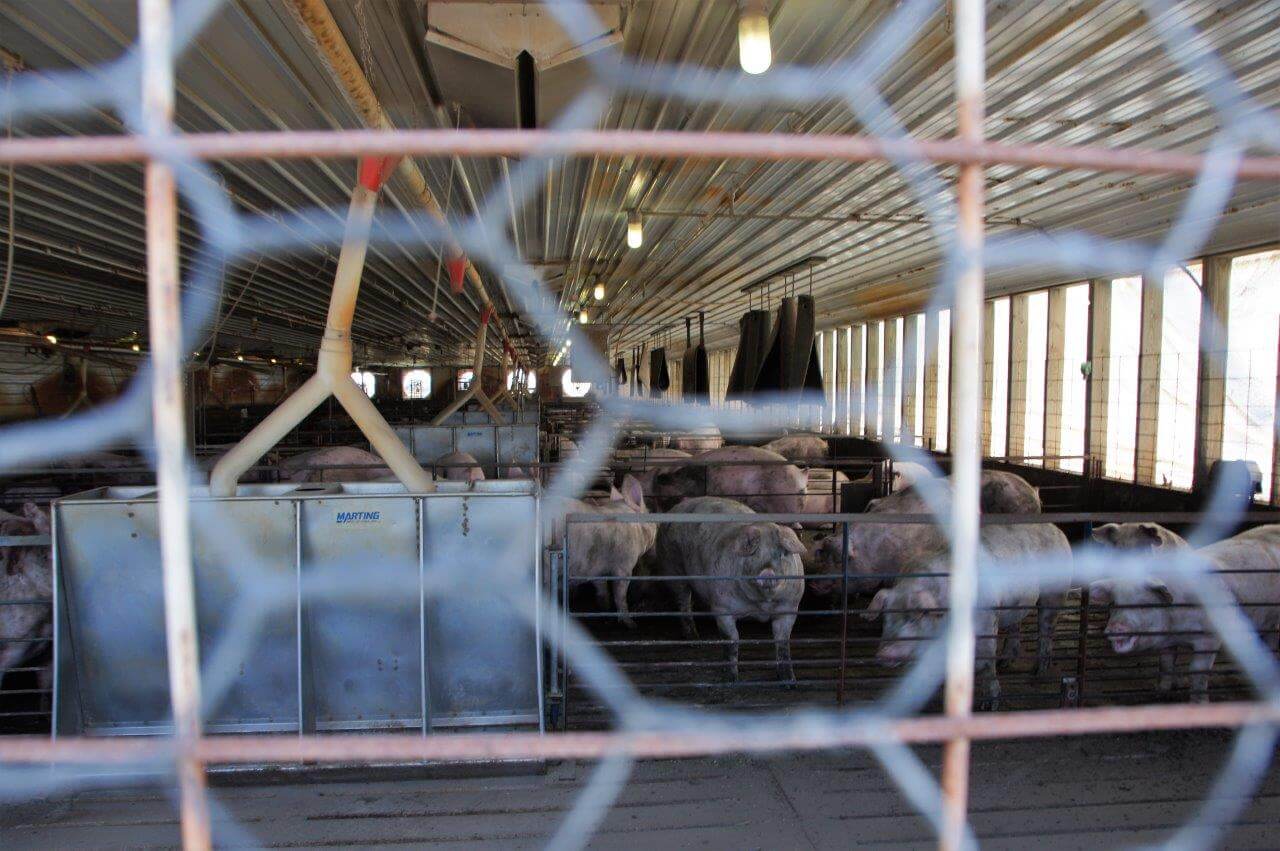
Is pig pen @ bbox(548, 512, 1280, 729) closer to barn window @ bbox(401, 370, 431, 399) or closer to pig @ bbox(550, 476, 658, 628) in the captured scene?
pig @ bbox(550, 476, 658, 628)

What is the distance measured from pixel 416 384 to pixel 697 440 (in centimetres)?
1548

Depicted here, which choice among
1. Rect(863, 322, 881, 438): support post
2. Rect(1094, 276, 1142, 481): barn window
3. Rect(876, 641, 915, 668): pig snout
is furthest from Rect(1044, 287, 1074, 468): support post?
Rect(876, 641, 915, 668): pig snout

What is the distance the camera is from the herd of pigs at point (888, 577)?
2764 millimetres

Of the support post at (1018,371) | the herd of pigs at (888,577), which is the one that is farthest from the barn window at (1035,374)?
the herd of pigs at (888,577)

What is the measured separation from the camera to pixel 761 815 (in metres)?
1.97

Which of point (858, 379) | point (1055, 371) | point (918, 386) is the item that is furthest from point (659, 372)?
point (1055, 371)

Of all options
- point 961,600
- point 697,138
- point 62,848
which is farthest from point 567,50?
point 62,848

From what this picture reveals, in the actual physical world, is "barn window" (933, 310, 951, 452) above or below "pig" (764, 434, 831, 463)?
above

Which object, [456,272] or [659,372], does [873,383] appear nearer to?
[659,372]

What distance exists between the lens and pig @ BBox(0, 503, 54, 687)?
2660 mm

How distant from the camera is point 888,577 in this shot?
279cm

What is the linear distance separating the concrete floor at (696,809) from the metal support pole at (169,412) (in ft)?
4.56

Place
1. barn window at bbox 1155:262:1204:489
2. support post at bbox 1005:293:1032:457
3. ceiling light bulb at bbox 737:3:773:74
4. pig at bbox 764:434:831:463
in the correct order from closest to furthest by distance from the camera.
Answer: ceiling light bulb at bbox 737:3:773:74
barn window at bbox 1155:262:1204:489
support post at bbox 1005:293:1032:457
pig at bbox 764:434:831:463

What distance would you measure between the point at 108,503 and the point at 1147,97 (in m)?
4.04
